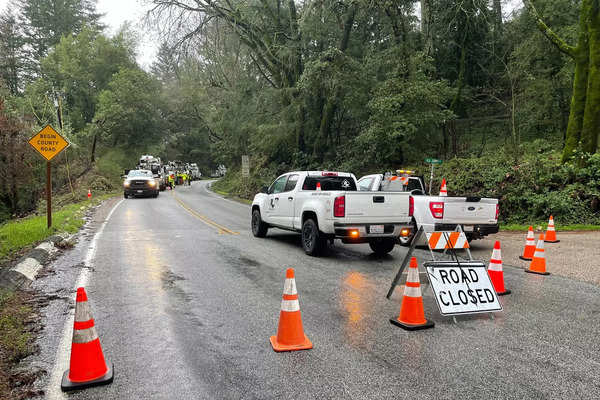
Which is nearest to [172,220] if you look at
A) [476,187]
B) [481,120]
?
[476,187]

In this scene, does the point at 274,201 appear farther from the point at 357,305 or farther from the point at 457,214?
the point at 357,305

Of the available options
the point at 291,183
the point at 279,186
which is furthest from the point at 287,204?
the point at 279,186

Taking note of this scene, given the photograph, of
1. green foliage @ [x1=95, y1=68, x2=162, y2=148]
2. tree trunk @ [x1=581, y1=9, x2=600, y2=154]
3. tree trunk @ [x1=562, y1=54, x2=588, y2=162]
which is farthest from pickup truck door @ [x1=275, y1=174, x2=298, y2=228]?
green foliage @ [x1=95, y1=68, x2=162, y2=148]

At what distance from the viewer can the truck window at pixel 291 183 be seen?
1078 cm

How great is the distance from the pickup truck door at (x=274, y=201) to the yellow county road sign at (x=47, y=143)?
274 inches

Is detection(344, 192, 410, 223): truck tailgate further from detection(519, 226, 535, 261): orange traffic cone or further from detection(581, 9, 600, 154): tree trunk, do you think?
detection(581, 9, 600, 154): tree trunk

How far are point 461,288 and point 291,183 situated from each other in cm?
621

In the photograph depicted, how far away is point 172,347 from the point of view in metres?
4.39

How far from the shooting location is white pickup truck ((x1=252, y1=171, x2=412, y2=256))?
871 centimetres

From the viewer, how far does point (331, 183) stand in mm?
10672

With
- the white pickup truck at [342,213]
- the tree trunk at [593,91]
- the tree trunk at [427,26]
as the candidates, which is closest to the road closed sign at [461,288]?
the white pickup truck at [342,213]

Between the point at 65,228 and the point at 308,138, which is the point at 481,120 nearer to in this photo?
the point at 308,138

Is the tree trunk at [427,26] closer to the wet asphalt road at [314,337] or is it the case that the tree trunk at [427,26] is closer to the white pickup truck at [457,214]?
the white pickup truck at [457,214]

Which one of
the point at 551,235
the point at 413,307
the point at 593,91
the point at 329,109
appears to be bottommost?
the point at 413,307
